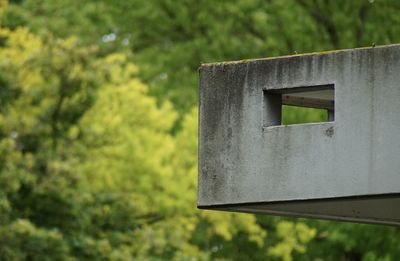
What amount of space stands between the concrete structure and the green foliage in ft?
34.9

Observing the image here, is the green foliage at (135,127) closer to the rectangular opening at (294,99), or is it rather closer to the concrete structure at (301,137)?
the rectangular opening at (294,99)

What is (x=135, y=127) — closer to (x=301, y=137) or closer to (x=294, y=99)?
(x=294, y=99)

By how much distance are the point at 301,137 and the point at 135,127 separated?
15.0 m

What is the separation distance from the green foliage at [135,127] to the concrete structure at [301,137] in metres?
10.6

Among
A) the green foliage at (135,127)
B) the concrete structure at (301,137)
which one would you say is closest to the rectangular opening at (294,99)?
the concrete structure at (301,137)

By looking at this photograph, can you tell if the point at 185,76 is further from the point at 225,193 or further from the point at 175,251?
the point at 225,193

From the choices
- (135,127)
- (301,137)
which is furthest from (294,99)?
(135,127)

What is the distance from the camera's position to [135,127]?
23828 mm

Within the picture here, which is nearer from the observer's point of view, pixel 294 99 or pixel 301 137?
pixel 301 137

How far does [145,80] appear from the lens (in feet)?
95.5

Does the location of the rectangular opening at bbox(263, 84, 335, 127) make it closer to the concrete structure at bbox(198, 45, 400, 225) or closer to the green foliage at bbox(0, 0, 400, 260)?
the concrete structure at bbox(198, 45, 400, 225)

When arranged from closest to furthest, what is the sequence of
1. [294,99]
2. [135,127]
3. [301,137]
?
[301,137] → [294,99] → [135,127]

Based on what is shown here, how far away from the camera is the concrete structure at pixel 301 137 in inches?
336

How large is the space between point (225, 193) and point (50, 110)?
1251 centimetres
